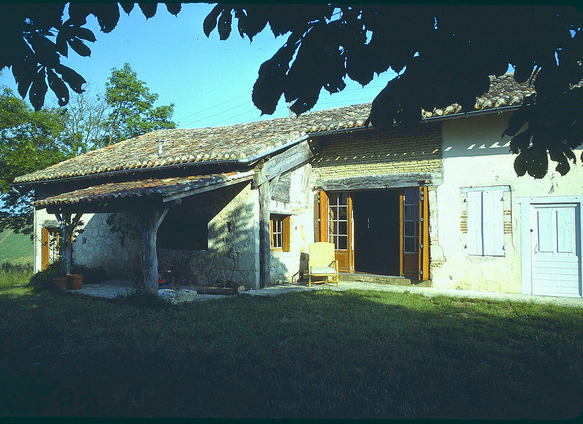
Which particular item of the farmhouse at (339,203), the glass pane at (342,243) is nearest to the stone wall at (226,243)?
the farmhouse at (339,203)

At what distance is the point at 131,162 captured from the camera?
9781mm

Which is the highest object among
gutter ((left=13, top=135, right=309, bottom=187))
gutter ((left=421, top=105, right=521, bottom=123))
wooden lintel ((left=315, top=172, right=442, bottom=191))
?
gutter ((left=421, top=105, right=521, bottom=123))

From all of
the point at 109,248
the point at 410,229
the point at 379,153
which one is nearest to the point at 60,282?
the point at 109,248

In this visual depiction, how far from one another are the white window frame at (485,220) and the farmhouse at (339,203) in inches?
0.8

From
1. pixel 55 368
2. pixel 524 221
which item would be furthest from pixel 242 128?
pixel 55 368

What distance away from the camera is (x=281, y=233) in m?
9.84

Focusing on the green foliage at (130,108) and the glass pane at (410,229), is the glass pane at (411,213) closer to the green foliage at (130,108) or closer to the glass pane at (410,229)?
the glass pane at (410,229)

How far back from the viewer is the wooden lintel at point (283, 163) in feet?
27.7

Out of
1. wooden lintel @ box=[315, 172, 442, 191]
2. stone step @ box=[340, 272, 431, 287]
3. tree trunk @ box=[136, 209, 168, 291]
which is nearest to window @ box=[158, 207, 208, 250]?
tree trunk @ box=[136, 209, 168, 291]

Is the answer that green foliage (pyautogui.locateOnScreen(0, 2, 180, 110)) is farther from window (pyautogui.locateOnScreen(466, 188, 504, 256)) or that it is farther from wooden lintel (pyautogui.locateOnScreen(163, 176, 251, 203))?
window (pyautogui.locateOnScreen(466, 188, 504, 256))

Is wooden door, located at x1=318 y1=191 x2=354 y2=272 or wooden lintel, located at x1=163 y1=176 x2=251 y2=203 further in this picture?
wooden door, located at x1=318 y1=191 x2=354 y2=272

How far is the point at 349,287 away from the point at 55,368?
20.3 feet

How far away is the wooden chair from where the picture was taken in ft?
29.5

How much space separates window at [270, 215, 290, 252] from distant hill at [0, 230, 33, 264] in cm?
1488
